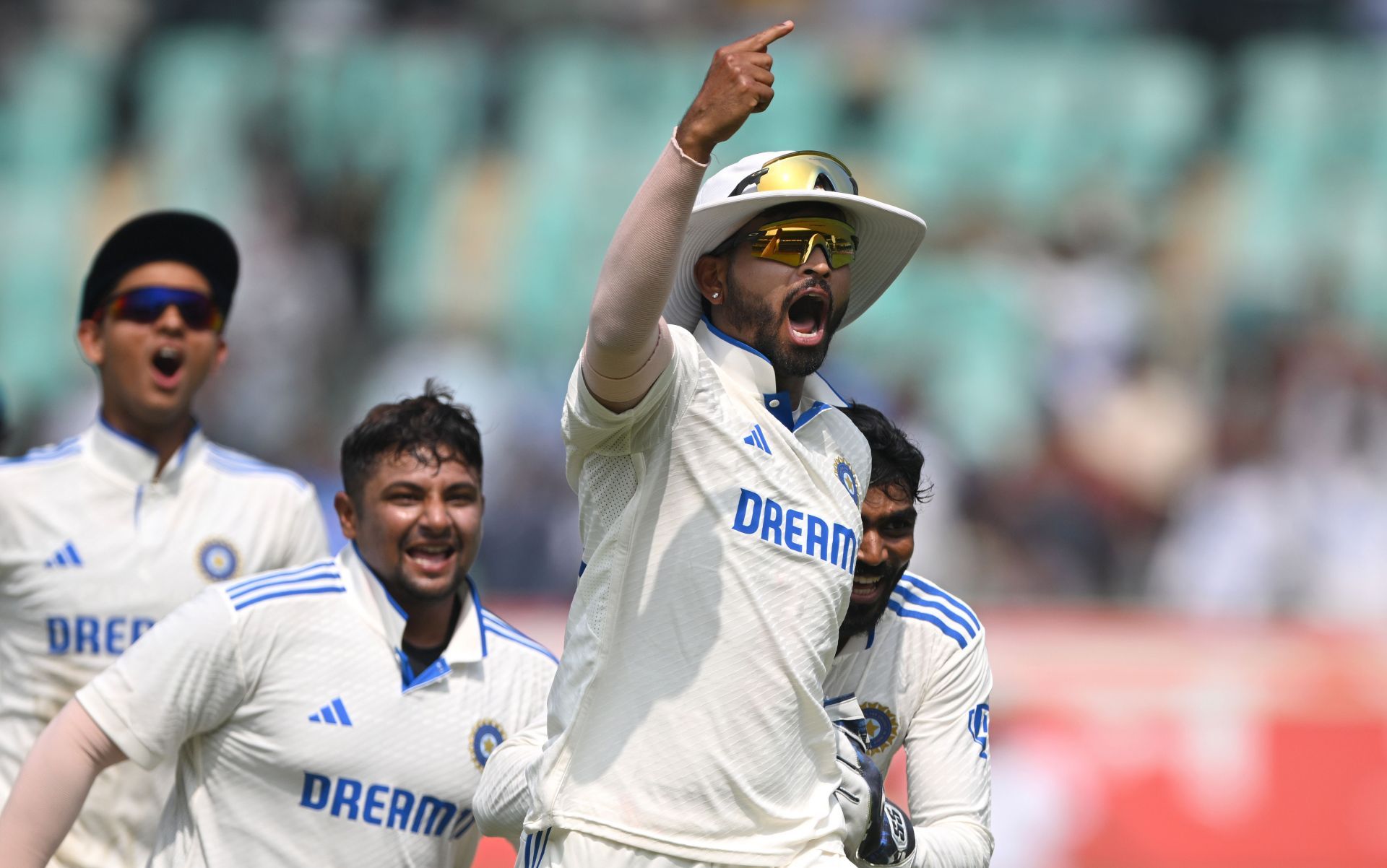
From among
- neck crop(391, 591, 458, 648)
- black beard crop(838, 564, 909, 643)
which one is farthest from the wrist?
neck crop(391, 591, 458, 648)

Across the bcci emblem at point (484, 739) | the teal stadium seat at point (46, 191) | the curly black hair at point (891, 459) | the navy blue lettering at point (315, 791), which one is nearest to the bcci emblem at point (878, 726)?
the curly black hair at point (891, 459)

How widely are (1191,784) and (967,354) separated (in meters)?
4.42

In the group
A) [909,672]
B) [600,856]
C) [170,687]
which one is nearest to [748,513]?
[600,856]

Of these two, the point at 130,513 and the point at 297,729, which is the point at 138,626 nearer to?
the point at 130,513

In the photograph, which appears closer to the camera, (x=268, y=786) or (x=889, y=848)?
(x=889, y=848)

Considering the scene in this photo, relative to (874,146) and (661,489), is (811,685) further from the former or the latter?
(874,146)

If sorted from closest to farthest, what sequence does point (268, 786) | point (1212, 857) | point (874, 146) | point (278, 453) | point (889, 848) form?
point (889, 848), point (268, 786), point (1212, 857), point (278, 453), point (874, 146)

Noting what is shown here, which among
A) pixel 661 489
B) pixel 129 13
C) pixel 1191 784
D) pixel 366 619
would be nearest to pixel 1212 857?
pixel 1191 784

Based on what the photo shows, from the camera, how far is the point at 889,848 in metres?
3.77

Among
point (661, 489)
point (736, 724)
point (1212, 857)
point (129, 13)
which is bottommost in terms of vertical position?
point (1212, 857)

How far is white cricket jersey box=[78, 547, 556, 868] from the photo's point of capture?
4.19m

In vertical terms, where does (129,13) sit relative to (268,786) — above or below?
above

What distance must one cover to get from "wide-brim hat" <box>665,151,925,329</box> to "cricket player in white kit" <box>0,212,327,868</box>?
6.34 feet

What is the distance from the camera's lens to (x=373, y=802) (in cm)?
429
